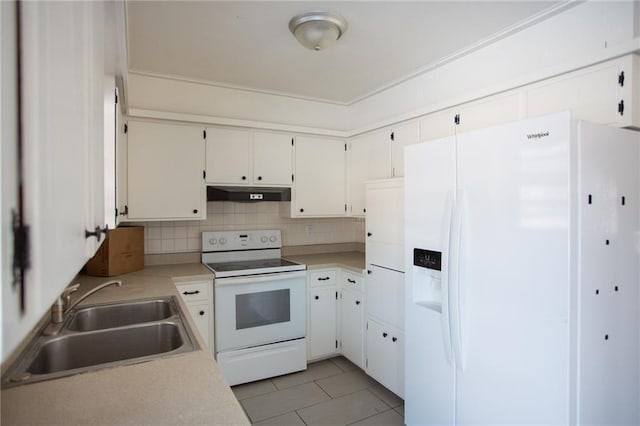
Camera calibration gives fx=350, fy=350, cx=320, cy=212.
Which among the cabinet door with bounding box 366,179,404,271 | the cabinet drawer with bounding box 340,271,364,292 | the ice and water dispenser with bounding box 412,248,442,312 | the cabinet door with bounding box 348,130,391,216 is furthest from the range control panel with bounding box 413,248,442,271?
the cabinet door with bounding box 348,130,391,216

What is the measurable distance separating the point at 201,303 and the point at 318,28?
216cm

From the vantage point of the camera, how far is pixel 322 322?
131 inches

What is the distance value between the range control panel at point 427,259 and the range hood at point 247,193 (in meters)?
1.54

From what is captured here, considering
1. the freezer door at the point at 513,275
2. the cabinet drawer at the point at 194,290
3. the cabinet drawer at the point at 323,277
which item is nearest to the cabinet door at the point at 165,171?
Result: the cabinet drawer at the point at 194,290

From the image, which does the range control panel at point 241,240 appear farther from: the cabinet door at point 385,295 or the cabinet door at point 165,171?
the cabinet door at point 385,295

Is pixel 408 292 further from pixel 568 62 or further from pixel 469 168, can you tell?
pixel 568 62

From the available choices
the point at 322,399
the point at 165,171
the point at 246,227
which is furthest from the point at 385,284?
the point at 165,171

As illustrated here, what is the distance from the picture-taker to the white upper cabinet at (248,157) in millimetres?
3092

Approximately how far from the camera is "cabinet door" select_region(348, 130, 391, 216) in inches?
127

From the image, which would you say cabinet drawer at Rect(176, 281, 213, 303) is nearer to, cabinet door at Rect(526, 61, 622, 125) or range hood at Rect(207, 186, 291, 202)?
range hood at Rect(207, 186, 291, 202)

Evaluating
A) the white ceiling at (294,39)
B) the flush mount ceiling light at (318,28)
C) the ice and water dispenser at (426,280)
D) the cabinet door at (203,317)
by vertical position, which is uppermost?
the white ceiling at (294,39)

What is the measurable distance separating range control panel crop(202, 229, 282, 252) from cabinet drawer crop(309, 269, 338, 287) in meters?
0.58

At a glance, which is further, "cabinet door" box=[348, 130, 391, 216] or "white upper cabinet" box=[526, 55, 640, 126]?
"cabinet door" box=[348, 130, 391, 216]

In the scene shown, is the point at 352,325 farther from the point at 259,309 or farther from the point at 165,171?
the point at 165,171
